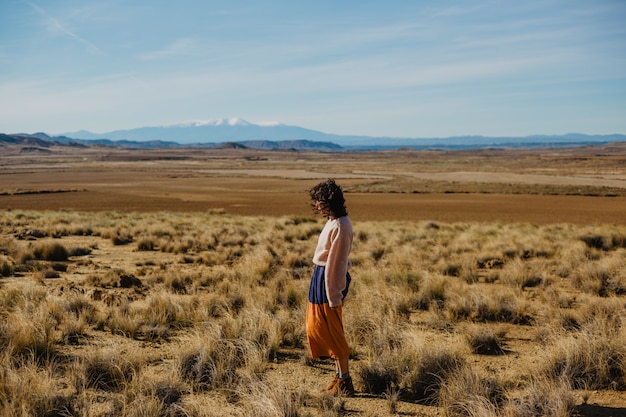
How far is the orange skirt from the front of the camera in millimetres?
4945

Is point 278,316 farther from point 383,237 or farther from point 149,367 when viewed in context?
point 383,237

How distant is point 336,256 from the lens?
4805mm

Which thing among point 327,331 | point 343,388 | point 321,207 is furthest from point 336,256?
point 343,388

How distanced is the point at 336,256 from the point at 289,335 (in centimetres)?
255

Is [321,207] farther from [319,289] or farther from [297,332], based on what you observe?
[297,332]

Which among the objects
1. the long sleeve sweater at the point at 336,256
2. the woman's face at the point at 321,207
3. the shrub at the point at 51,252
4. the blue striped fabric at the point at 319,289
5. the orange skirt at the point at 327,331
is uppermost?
the woman's face at the point at 321,207

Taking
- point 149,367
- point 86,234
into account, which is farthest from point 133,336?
point 86,234

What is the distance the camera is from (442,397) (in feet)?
16.2

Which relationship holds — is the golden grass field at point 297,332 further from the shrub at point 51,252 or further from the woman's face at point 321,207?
the woman's face at point 321,207

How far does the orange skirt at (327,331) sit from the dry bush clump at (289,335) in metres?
0.50

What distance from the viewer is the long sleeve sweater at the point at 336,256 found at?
477 centimetres

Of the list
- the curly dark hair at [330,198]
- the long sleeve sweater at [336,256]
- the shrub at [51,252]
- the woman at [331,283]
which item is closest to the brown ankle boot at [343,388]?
the woman at [331,283]

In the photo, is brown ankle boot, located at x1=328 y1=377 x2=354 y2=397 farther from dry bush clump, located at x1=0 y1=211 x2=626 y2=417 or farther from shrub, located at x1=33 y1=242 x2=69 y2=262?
shrub, located at x1=33 y1=242 x2=69 y2=262

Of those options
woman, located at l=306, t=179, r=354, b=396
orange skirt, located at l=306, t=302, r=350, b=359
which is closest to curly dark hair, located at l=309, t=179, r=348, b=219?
woman, located at l=306, t=179, r=354, b=396
